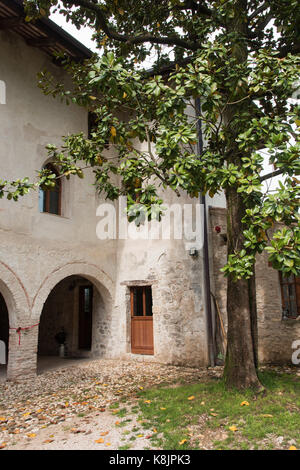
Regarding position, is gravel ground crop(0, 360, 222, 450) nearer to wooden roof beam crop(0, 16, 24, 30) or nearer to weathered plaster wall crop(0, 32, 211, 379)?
weathered plaster wall crop(0, 32, 211, 379)

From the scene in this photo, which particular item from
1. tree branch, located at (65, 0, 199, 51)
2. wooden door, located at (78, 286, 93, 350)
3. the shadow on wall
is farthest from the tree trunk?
wooden door, located at (78, 286, 93, 350)

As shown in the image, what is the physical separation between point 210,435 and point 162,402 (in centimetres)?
131

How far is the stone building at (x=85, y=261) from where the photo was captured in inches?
280

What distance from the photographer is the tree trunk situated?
5047mm

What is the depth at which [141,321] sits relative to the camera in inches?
348

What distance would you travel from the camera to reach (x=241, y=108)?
5105mm

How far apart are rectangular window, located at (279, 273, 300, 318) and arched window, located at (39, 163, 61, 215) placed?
564 centimetres

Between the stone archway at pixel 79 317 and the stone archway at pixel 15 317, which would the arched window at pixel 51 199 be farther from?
the stone archway at pixel 15 317

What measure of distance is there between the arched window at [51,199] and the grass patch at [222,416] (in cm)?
475

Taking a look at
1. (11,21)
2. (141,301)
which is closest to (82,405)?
(141,301)

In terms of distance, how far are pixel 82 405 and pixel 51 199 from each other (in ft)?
15.9

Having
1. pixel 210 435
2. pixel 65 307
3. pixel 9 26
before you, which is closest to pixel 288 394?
pixel 210 435
